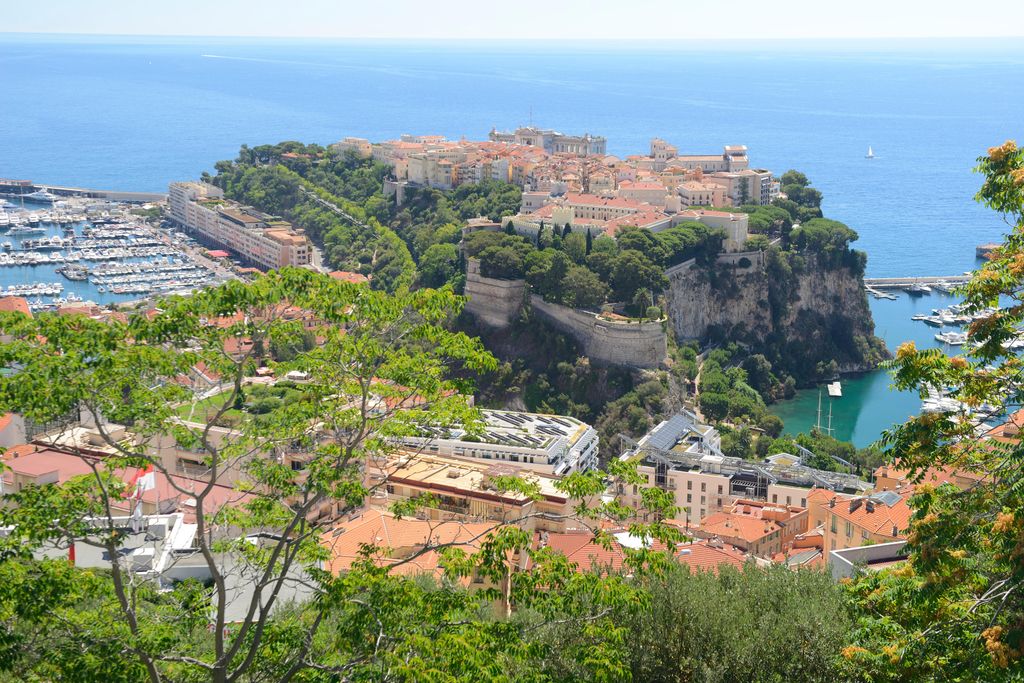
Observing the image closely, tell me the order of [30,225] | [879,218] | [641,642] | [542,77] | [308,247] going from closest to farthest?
[641,642]
[308,247]
[30,225]
[879,218]
[542,77]

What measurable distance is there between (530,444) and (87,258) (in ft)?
103

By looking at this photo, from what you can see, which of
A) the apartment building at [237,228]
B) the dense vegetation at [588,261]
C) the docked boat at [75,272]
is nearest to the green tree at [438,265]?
the dense vegetation at [588,261]

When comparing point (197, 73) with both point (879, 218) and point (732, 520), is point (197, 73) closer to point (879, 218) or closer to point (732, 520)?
point (879, 218)

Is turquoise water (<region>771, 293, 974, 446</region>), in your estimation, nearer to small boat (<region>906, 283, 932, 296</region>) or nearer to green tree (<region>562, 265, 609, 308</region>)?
green tree (<region>562, 265, 609, 308</region>)

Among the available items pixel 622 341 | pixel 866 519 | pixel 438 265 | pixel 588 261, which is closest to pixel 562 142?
pixel 438 265

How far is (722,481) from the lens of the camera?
2227cm

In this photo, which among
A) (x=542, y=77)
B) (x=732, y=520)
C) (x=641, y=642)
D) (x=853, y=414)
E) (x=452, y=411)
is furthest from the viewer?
(x=542, y=77)

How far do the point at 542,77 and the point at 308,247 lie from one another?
130 metres

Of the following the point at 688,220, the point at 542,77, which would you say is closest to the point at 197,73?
the point at 542,77

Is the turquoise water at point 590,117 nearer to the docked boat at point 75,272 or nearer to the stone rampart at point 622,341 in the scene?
the stone rampart at point 622,341

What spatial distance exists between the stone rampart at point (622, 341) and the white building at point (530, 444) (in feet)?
14.5

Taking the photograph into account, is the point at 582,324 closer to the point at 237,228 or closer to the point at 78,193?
the point at 237,228

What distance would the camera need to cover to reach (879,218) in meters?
66.6

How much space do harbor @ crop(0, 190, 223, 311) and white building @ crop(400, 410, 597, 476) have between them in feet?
66.8
